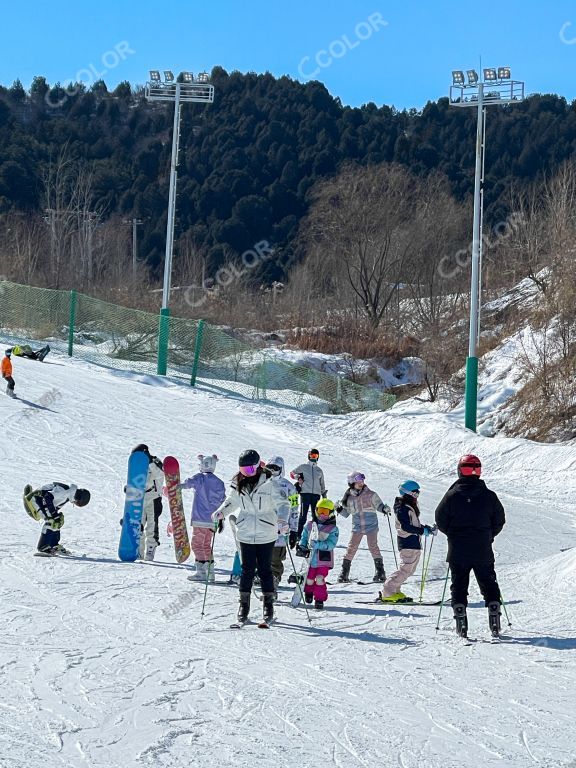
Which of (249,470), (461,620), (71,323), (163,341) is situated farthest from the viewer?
(71,323)

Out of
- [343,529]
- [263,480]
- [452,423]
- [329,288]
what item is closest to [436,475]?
[452,423]

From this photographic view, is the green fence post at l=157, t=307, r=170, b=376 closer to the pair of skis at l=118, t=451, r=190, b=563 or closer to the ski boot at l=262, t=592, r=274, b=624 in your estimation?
the pair of skis at l=118, t=451, r=190, b=563

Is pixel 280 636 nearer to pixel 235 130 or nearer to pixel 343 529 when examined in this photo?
pixel 343 529

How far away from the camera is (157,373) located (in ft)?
96.2

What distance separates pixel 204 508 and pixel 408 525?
225 centimetres

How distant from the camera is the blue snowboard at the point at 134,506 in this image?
39.7 ft

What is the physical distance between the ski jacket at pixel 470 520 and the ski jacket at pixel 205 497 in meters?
3.18

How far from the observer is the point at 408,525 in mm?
10031

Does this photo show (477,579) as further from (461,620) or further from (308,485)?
(308,485)

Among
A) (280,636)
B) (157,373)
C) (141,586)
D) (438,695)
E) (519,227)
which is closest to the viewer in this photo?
(438,695)

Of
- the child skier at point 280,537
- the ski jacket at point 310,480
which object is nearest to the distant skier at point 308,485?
the ski jacket at point 310,480

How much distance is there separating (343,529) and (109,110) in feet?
320

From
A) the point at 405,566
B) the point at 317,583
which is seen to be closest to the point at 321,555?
the point at 317,583

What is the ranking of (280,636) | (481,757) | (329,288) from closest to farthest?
1. (481,757)
2. (280,636)
3. (329,288)
